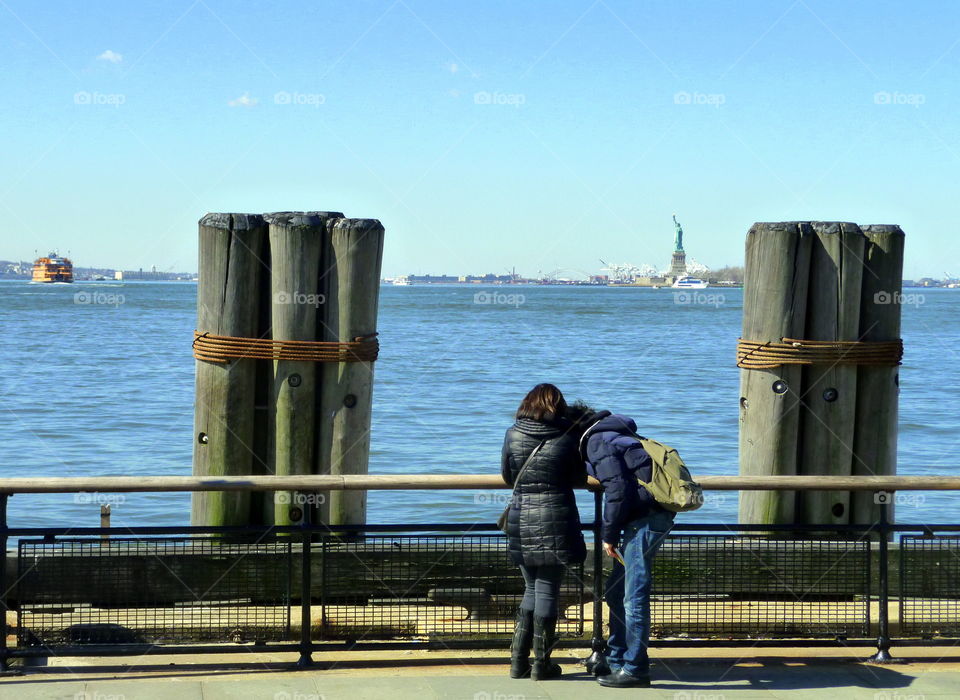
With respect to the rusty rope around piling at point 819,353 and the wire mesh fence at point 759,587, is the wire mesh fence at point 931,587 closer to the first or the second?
A: the wire mesh fence at point 759,587

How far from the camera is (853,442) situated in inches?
345

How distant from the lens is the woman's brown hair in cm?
658

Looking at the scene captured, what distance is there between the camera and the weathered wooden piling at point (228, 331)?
8.25 metres

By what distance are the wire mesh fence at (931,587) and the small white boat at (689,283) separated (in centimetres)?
15382

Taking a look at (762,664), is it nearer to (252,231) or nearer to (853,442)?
(853,442)

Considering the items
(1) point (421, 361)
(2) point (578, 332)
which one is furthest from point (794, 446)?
(2) point (578, 332)

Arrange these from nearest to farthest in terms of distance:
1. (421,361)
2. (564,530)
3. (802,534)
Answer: (564,530) < (802,534) < (421,361)

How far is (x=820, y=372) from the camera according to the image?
8578mm

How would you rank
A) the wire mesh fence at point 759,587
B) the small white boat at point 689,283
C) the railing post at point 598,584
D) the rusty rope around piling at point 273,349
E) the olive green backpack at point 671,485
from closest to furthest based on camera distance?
the olive green backpack at point 671,485
the railing post at point 598,584
the wire mesh fence at point 759,587
the rusty rope around piling at point 273,349
the small white boat at point 689,283

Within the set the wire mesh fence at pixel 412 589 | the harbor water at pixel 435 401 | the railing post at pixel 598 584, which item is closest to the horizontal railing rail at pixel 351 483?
the railing post at pixel 598 584

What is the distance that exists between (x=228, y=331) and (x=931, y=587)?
4636 millimetres

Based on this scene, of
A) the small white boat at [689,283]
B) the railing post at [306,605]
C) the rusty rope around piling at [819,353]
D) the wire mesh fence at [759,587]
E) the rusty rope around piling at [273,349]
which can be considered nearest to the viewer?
the railing post at [306,605]

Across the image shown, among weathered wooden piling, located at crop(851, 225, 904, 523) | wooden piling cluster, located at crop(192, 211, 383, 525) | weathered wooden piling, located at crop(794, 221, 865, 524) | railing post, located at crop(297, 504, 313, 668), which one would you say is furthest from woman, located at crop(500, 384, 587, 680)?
weathered wooden piling, located at crop(851, 225, 904, 523)

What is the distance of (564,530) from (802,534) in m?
2.31
